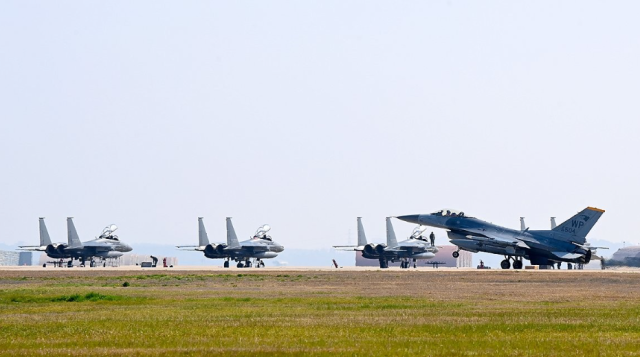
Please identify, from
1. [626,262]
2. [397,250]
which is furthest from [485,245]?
[626,262]

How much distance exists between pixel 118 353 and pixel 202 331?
15.1 ft

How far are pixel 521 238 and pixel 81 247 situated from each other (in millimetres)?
58196

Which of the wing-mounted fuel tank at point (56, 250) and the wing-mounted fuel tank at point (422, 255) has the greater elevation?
the wing-mounted fuel tank at point (56, 250)

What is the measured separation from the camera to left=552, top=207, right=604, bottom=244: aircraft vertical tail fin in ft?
314

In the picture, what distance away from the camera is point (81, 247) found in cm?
12975

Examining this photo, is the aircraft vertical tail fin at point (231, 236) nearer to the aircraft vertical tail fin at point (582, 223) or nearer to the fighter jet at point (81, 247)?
the fighter jet at point (81, 247)

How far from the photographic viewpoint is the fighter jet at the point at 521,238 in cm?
9594

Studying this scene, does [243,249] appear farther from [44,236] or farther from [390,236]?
[44,236]

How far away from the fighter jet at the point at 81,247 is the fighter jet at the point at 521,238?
47190mm

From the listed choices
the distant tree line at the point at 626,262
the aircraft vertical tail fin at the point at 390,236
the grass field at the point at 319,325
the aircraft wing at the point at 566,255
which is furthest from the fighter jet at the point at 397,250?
the grass field at the point at 319,325

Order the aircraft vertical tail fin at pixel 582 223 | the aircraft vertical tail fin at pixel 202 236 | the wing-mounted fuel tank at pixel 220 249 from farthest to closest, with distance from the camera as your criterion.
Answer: the aircraft vertical tail fin at pixel 202 236 → the wing-mounted fuel tank at pixel 220 249 → the aircraft vertical tail fin at pixel 582 223

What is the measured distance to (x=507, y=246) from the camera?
9888 cm

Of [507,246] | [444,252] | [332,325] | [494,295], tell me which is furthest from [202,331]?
[444,252]

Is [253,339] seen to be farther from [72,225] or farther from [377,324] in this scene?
[72,225]
